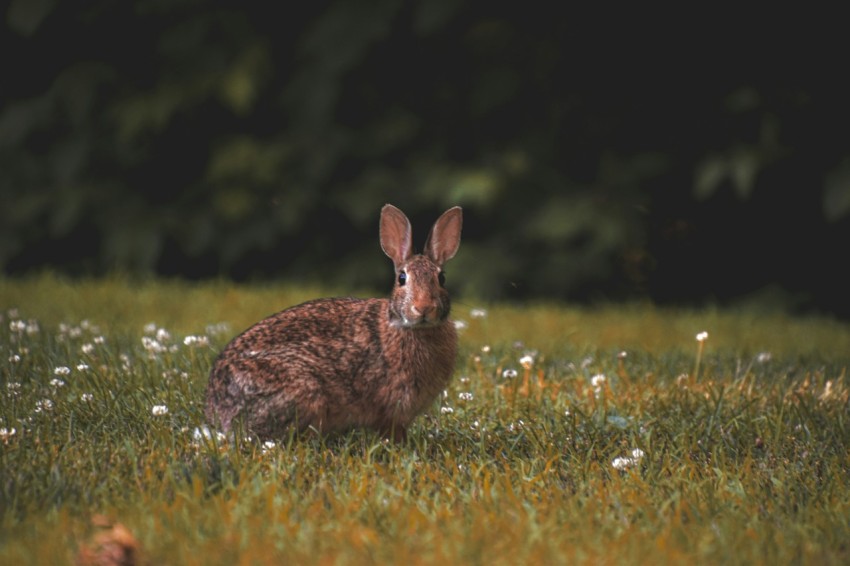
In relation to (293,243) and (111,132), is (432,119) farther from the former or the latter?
(111,132)

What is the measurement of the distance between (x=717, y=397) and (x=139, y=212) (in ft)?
21.5

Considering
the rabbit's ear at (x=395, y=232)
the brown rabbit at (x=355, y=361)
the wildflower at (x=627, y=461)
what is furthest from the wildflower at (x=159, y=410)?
the wildflower at (x=627, y=461)

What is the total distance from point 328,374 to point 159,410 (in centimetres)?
75

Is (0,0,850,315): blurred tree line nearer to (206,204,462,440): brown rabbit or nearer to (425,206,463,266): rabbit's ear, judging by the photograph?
(425,206,463,266): rabbit's ear

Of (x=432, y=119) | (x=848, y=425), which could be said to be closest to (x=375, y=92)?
(x=432, y=119)

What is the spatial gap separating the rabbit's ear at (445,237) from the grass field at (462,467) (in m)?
0.73

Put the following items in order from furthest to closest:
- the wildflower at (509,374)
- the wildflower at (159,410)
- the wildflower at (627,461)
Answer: the wildflower at (509,374)
the wildflower at (159,410)
the wildflower at (627,461)

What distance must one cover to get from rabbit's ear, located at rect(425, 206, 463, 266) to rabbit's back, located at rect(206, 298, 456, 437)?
33 cm

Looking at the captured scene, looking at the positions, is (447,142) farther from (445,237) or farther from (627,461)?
(627,461)

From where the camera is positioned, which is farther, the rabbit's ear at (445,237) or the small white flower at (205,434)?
the rabbit's ear at (445,237)

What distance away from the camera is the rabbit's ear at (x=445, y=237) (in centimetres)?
489

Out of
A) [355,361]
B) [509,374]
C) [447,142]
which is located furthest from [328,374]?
[447,142]

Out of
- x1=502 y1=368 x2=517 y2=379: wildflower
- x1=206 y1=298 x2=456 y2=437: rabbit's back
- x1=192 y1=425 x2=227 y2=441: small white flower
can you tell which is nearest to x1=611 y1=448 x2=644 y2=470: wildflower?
x1=206 y1=298 x2=456 y2=437: rabbit's back

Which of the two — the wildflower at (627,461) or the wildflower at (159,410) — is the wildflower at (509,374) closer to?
the wildflower at (627,461)
